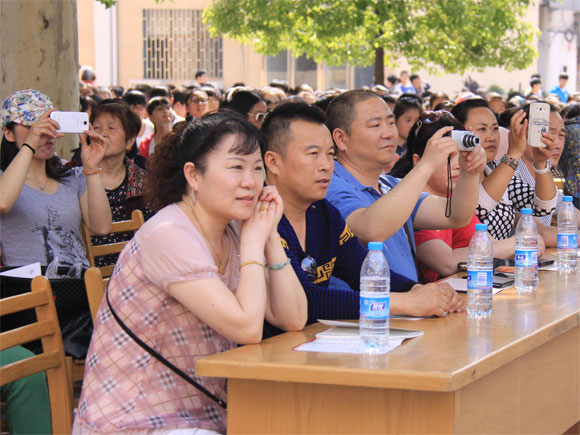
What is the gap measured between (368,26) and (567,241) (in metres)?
8.95

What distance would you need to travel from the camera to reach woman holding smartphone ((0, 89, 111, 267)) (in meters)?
4.71

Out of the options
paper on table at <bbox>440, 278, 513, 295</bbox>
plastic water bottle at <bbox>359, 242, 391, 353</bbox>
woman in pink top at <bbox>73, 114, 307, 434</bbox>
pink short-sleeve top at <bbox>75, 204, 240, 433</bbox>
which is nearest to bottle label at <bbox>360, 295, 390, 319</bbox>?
plastic water bottle at <bbox>359, 242, 391, 353</bbox>

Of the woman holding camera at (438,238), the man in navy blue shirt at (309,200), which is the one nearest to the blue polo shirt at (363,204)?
the woman holding camera at (438,238)

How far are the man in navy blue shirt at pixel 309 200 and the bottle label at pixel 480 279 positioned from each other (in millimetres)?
91

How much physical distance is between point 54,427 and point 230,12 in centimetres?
1096

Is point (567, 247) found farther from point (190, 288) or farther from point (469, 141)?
point (190, 288)

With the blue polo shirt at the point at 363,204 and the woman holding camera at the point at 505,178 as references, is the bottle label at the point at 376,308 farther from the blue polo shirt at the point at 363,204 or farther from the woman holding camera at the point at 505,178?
the woman holding camera at the point at 505,178

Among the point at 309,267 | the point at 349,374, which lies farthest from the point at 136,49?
the point at 349,374

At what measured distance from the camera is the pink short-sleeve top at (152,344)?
9.29ft

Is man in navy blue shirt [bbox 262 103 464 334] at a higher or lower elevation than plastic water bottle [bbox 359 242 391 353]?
higher

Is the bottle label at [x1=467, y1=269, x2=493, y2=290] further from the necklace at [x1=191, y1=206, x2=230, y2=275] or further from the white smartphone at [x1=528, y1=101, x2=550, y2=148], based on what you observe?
the white smartphone at [x1=528, y1=101, x2=550, y2=148]

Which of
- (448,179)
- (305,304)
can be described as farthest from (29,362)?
(448,179)

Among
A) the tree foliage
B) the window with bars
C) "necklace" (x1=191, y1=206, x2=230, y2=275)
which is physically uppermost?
the window with bars

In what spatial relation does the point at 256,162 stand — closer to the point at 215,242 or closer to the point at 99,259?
the point at 215,242
